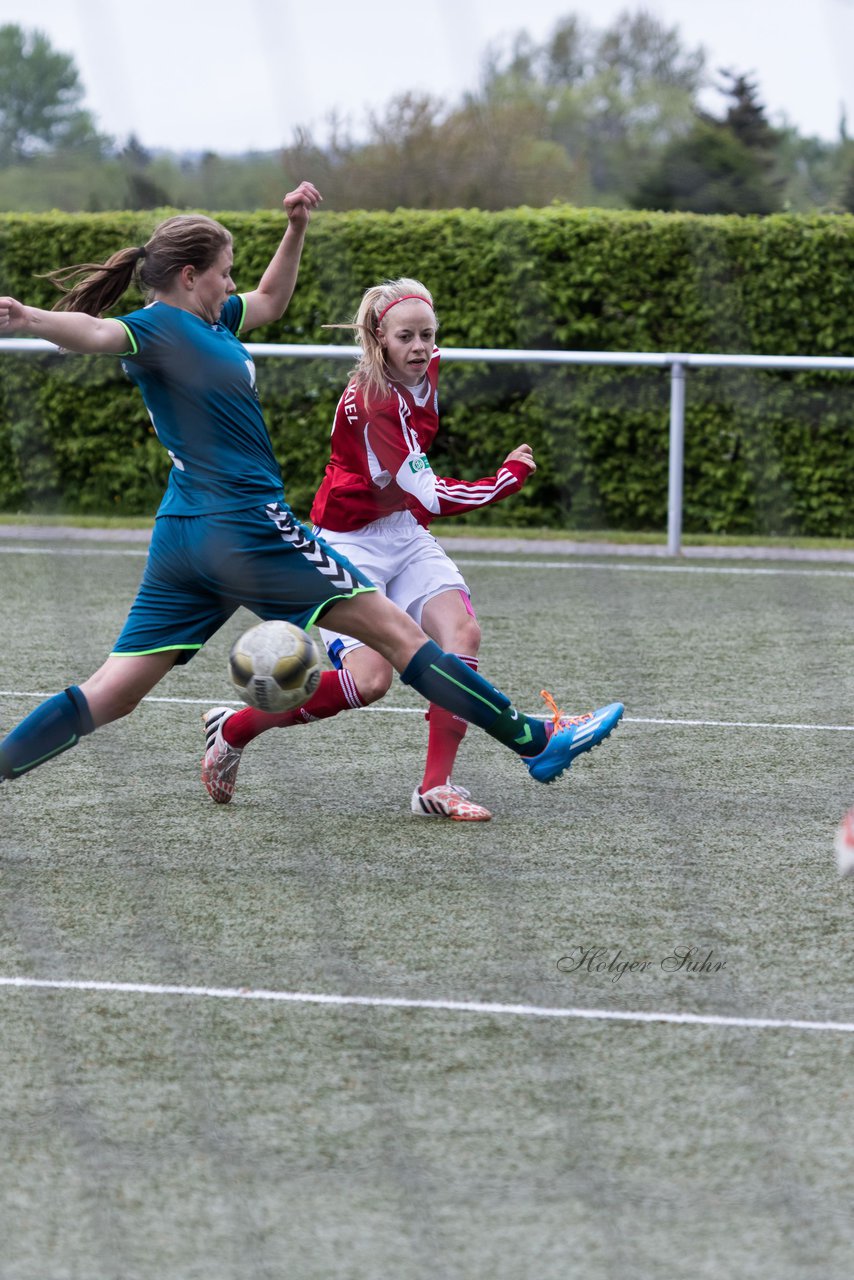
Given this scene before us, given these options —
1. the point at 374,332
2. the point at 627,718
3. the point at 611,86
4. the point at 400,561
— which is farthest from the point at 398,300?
the point at 611,86

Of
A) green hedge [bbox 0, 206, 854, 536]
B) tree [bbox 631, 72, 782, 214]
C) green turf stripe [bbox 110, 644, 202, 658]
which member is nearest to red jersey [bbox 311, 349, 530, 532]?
green turf stripe [bbox 110, 644, 202, 658]

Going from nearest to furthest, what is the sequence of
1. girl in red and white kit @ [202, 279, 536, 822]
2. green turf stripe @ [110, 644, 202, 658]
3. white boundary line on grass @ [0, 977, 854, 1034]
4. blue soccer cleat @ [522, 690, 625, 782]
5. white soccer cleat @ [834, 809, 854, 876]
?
1. white boundary line on grass @ [0, 977, 854, 1034]
2. white soccer cleat @ [834, 809, 854, 876]
3. green turf stripe @ [110, 644, 202, 658]
4. blue soccer cleat @ [522, 690, 625, 782]
5. girl in red and white kit @ [202, 279, 536, 822]

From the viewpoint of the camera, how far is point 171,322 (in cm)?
429

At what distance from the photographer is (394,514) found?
5078mm

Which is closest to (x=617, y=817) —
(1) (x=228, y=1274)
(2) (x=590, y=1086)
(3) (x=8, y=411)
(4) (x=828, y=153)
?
(2) (x=590, y=1086)

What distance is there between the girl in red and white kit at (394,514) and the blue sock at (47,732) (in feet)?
2.24

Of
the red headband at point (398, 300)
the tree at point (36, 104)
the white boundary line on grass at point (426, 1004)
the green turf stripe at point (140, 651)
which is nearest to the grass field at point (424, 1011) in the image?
the white boundary line on grass at point (426, 1004)

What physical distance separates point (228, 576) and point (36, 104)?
589 inches

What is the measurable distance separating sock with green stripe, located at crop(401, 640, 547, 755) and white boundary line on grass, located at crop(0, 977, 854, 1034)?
1190 millimetres

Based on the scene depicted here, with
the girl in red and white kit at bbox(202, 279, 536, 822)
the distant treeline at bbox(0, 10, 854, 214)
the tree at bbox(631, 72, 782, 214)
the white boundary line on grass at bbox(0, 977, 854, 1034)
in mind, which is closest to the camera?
the white boundary line on grass at bbox(0, 977, 854, 1034)

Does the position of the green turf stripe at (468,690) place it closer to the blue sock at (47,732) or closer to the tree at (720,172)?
the blue sock at (47,732)

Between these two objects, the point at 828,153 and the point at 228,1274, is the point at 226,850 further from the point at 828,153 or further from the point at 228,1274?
the point at 828,153

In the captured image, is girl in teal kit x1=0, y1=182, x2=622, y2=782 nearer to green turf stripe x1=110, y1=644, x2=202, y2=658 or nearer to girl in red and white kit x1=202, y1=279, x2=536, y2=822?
green turf stripe x1=110, y1=644, x2=202, y2=658

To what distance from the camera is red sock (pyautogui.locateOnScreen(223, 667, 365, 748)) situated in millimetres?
4977
